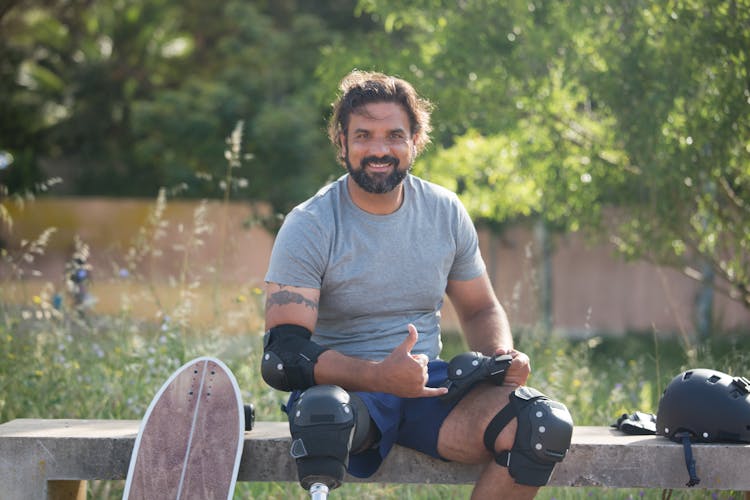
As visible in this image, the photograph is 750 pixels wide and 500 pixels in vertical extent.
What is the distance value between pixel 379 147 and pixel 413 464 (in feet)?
3.36

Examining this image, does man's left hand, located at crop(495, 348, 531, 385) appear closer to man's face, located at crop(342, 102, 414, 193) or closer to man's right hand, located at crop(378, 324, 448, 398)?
man's right hand, located at crop(378, 324, 448, 398)

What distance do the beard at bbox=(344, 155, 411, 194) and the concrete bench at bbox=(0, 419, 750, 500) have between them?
837mm

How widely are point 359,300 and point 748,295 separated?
399 cm

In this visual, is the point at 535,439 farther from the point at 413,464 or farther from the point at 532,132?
the point at 532,132

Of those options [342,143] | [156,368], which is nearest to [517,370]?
[342,143]

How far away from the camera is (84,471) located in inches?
133

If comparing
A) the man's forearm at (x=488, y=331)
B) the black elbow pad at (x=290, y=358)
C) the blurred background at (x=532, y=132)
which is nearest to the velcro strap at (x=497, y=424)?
the man's forearm at (x=488, y=331)

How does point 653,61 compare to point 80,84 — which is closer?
point 653,61

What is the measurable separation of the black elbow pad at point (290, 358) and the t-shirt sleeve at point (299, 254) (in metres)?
0.16

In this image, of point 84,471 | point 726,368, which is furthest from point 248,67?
point 84,471

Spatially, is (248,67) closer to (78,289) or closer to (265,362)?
(78,289)

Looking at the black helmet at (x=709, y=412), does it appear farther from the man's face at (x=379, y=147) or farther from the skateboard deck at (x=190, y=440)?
the skateboard deck at (x=190, y=440)

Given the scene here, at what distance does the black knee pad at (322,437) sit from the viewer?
296cm

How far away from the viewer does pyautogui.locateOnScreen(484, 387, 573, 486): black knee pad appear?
303 cm
